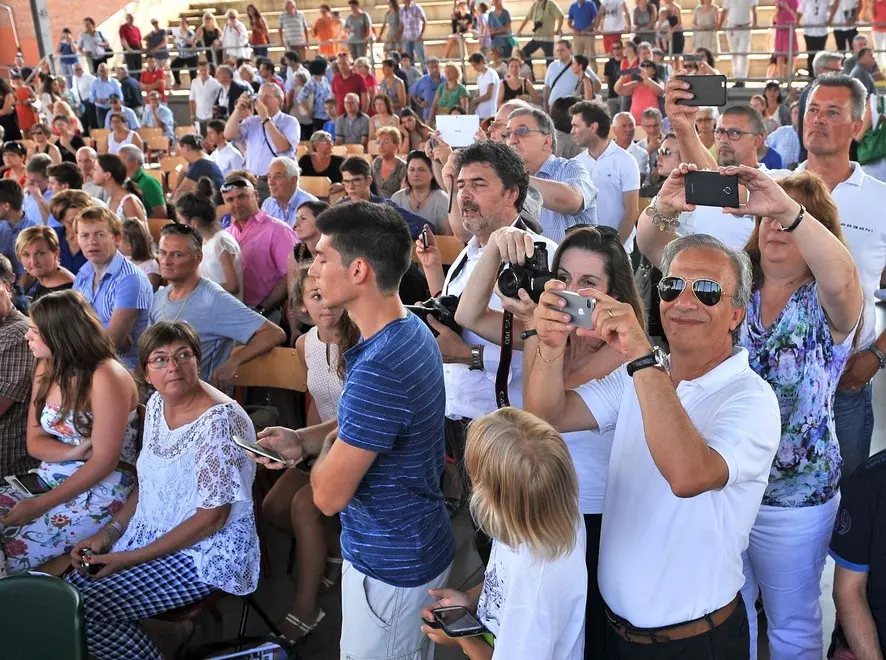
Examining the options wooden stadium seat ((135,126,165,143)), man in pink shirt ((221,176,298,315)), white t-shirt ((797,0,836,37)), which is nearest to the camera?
man in pink shirt ((221,176,298,315))

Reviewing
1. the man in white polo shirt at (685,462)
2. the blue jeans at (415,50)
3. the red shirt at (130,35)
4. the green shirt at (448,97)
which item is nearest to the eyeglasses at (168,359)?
the man in white polo shirt at (685,462)

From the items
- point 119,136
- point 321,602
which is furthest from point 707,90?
point 119,136

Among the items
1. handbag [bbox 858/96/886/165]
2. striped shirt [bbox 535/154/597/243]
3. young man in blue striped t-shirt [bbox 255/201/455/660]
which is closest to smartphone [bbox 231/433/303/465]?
young man in blue striped t-shirt [bbox 255/201/455/660]

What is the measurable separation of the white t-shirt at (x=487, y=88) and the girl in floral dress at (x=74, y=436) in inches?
289

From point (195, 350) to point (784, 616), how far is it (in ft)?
5.59

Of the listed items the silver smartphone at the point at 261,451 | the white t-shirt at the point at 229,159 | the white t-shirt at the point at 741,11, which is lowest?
the silver smartphone at the point at 261,451

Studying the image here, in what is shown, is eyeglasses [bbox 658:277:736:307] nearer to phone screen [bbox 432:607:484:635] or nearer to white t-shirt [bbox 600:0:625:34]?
phone screen [bbox 432:607:484:635]

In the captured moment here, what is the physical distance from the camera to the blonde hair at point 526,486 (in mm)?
1503

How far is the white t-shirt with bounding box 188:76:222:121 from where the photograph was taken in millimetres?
10750

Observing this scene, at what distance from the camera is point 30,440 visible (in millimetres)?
2904

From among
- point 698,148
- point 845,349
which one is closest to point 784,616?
point 845,349

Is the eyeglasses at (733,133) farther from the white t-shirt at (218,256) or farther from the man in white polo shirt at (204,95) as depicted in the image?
the man in white polo shirt at (204,95)

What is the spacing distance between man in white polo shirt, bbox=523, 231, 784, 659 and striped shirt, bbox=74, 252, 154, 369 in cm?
252

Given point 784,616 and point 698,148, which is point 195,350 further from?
point 784,616
